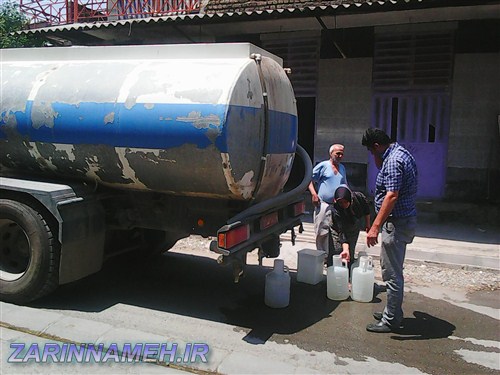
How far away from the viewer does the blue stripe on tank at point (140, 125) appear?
3.84 m

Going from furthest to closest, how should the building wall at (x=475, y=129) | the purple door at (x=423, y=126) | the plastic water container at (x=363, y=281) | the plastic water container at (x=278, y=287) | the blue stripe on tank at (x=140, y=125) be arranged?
the purple door at (x=423, y=126)
the building wall at (x=475, y=129)
the plastic water container at (x=363, y=281)
the plastic water container at (x=278, y=287)
the blue stripe on tank at (x=140, y=125)

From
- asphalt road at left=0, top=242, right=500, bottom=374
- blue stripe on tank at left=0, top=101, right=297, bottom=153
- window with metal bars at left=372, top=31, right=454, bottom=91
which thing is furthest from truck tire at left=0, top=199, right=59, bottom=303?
window with metal bars at left=372, top=31, right=454, bottom=91

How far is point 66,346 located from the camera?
147 inches

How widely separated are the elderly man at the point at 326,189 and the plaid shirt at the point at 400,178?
1.40 m

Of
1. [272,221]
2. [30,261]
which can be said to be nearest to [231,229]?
[272,221]

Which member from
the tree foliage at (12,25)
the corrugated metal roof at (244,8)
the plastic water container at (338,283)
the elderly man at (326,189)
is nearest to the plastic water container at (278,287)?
the plastic water container at (338,283)

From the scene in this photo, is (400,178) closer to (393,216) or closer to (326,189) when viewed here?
(393,216)

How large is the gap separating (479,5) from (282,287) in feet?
19.9

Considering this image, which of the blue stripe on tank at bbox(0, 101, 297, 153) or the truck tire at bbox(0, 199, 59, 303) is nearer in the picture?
the blue stripe on tank at bbox(0, 101, 297, 153)

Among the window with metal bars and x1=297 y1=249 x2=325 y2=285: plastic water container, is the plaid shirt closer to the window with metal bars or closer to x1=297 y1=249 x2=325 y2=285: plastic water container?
x1=297 y1=249 x2=325 y2=285: plastic water container

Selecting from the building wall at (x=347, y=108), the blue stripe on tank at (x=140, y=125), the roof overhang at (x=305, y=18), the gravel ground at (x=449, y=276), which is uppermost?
the roof overhang at (x=305, y=18)

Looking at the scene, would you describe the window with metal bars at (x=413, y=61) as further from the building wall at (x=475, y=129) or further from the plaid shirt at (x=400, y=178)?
the plaid shirt at (x=400, y=178)

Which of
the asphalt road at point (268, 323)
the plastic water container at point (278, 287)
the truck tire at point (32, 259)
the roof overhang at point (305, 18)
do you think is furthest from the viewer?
the roof overhang at point (305, 18)

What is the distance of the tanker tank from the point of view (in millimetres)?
3908
